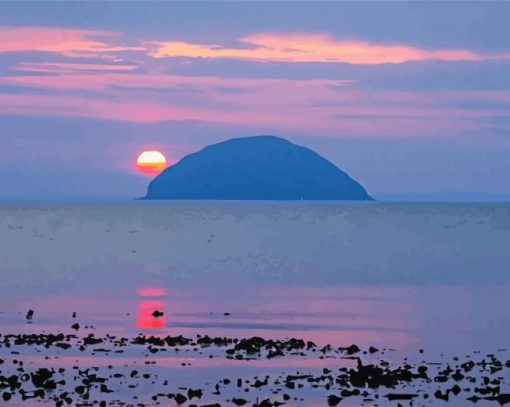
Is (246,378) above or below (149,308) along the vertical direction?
below

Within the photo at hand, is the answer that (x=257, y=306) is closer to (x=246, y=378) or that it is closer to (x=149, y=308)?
(x=149, y=308)

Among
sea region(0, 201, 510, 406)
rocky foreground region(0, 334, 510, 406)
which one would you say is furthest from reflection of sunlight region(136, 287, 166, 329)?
rocky foreground region(0, 334, 510, 406)

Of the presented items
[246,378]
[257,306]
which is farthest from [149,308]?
[246,378]

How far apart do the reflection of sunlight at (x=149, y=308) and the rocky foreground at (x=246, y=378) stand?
7.89m

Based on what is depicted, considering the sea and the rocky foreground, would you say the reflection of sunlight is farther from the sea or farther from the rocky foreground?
the rocky foreground

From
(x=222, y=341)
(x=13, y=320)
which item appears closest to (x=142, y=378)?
(x=222, y=341)

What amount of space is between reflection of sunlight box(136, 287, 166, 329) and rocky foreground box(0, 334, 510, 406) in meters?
7.89

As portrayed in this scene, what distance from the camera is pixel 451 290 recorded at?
74812 millimetres

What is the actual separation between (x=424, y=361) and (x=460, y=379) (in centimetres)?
430

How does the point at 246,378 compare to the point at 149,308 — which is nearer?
the point at 246,378

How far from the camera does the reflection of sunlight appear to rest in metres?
49.5

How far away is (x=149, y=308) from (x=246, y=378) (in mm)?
23543

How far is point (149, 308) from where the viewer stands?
189 feet

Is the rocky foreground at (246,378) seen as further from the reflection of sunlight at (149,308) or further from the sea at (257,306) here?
the reflection of sunlight at (149,308)
